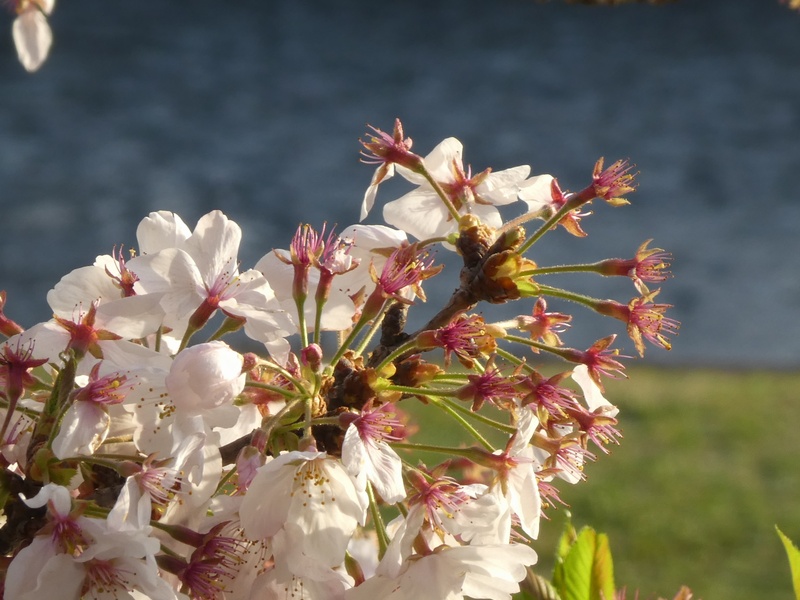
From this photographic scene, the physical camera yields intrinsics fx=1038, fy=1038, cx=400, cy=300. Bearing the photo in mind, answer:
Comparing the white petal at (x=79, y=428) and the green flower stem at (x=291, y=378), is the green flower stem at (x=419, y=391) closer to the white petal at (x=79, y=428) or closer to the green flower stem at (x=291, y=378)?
the green flower stem at (x=291, y=378)

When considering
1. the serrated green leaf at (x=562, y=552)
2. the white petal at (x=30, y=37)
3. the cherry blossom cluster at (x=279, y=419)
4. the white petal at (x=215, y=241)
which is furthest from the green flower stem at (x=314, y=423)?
the white petal at (x=30, y=37)

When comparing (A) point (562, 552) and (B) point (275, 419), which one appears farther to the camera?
(A) point (562, 552)

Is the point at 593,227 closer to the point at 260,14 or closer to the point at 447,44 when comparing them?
the point at 447,44

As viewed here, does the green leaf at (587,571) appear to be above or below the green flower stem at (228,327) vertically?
below

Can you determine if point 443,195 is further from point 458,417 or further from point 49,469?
point 49,469

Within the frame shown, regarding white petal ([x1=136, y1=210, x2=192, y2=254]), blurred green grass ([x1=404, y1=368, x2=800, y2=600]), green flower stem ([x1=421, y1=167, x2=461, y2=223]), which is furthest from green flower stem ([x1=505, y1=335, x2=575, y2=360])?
blurred green grass ([x1=404, y1=368, x2=800, y2=600])

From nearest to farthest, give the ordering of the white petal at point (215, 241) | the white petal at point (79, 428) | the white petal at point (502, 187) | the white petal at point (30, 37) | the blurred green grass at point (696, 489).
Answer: the white petal at point (79, 428) < the white petal at point (215, 241) < the white petal at point (502, 187) < the white petal at point (30, 37) < the blurred green grass at point (696, 489)

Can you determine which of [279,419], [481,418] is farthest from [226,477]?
[481,418]
